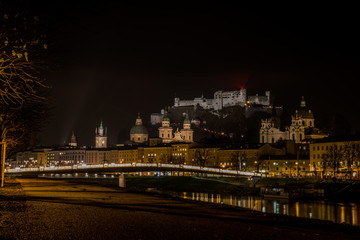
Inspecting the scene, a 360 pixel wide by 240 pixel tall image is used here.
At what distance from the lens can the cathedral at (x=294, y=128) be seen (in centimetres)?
15198

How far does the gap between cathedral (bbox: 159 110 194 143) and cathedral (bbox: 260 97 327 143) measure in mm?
31861

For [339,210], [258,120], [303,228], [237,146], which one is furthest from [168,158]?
[303,228]

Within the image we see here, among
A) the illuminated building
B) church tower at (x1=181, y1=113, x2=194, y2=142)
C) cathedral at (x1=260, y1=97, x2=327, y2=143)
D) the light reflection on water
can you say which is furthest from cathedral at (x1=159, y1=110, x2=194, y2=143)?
the light reflection on water

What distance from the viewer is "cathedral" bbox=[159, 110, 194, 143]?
187 m

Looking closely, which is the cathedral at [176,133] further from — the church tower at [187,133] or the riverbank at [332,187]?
the riverbank at [332,187]

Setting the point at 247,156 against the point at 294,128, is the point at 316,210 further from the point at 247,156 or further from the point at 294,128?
the point at 294,128

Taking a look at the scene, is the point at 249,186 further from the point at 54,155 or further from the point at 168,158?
the point at 54,155

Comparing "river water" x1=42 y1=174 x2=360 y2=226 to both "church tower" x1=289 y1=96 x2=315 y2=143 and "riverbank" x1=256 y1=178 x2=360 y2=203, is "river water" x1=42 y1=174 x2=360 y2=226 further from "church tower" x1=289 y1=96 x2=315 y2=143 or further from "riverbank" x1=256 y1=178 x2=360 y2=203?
"church tower" x1=289 y1=96 x2=315 y2=143

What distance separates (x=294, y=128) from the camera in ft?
505

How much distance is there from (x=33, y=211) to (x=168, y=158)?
405 ft

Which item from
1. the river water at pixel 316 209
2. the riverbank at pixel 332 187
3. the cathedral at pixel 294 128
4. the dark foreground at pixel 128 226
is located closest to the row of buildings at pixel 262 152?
the cathedral at pixel 294 128

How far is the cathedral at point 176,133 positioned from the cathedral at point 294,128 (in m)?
31.9

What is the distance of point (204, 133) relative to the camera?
197 meters

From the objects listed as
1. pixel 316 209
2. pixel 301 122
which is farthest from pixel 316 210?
pixel 301 122
